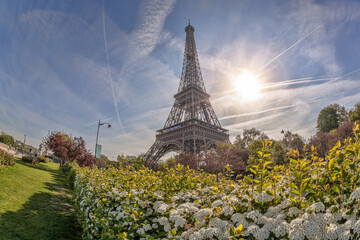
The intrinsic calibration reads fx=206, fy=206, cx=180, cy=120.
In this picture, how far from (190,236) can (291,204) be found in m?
1.28

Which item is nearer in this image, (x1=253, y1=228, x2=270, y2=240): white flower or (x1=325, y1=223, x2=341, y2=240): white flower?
(x1=325, y1=223, x2=341, y2=240): white flower

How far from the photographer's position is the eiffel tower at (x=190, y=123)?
4192cm

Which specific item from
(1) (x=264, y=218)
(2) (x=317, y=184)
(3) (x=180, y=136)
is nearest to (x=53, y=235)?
(1) (x=264, y=218)

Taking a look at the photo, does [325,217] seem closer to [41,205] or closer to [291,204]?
[291,204]

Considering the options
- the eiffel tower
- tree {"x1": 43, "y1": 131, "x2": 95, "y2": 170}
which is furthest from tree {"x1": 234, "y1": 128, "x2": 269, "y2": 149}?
tree {"x1": 43, "y1": 131, "x2": 95, "y2": 170}

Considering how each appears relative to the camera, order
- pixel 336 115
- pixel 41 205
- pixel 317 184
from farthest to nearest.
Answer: pixel 336 115, pixel 41 205, pixel 317 184

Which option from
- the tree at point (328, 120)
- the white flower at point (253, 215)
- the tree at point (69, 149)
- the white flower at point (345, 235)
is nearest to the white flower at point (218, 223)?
the white flower at point (253, 215)

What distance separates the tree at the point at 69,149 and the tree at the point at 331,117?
164 feet

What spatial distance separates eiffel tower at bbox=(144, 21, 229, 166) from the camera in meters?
41.9

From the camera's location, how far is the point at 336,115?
47.8m

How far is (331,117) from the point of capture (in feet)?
156

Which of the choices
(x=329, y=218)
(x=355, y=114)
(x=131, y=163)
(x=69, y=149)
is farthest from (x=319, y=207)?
(x=355, y=114)

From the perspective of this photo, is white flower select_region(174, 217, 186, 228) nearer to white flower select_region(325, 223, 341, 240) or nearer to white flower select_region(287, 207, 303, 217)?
white flower select_region(287, 207, 303, 217)

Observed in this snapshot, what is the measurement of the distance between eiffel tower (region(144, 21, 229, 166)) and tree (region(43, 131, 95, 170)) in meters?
16.5
